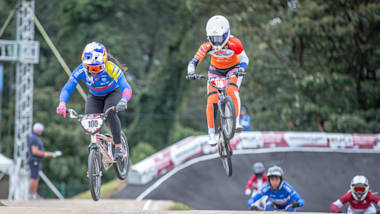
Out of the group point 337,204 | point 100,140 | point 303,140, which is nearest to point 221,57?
point 100,140

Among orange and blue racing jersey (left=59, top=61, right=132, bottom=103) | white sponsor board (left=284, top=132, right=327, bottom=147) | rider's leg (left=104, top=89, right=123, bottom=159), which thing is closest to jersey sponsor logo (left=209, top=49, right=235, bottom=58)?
orange and blue racing jersey (left=59, top=61, right=132, bottom=103)

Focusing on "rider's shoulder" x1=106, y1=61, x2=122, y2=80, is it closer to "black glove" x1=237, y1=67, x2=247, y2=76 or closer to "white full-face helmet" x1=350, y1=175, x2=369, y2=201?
"black glove" x1=237, y1=67, x2=247, y2=76

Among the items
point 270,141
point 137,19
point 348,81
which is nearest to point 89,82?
point 270,141

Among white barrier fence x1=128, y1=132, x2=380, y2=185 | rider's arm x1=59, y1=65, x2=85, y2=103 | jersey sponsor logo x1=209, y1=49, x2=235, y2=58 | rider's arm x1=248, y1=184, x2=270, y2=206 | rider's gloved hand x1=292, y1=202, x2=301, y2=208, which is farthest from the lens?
white barrier fence x1=128, y1=132, x2=380, y2=185

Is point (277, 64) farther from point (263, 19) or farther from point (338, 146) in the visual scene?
point (338, 146)

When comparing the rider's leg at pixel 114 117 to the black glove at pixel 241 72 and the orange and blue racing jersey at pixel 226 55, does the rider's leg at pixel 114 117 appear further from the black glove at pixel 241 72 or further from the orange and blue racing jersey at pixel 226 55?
the black glove at pixel 241 72

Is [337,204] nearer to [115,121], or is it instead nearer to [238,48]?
[238,48]

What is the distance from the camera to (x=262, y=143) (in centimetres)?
1984

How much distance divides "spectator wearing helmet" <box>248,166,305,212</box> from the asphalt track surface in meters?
4.53

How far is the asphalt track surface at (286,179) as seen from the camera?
1527cm

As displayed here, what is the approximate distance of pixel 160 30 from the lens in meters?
37.2

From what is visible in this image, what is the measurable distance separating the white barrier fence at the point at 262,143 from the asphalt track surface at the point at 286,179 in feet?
2.03

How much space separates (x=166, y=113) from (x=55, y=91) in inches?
273

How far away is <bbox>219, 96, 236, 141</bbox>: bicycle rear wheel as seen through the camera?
8.83m
